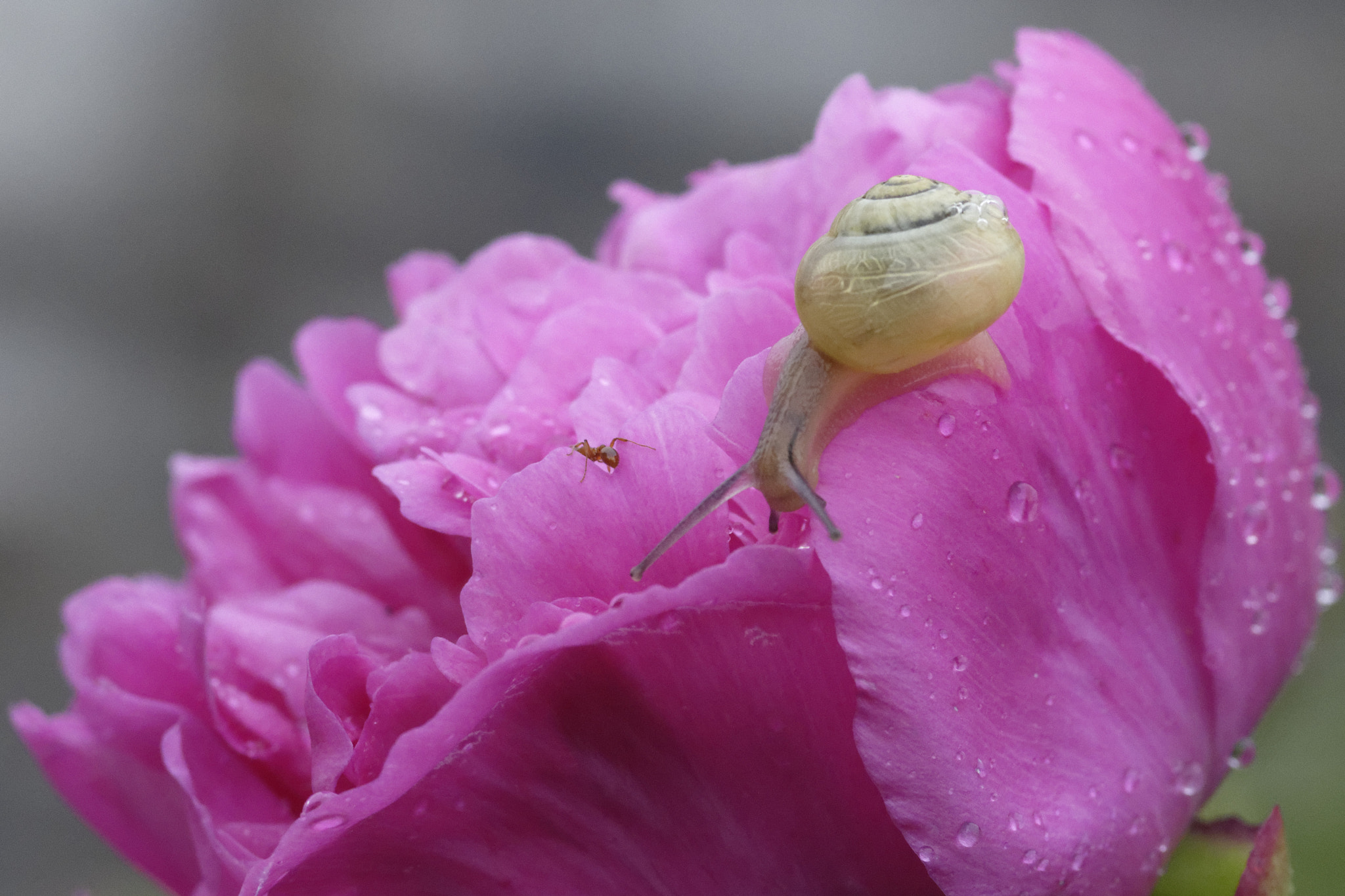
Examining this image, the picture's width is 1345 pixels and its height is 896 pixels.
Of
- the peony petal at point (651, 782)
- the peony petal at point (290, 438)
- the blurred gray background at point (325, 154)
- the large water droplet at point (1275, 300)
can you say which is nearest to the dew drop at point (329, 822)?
the peony petal at point (651, 782)

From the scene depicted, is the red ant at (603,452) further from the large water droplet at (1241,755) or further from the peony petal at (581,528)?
the large water droplet at (1241,755)

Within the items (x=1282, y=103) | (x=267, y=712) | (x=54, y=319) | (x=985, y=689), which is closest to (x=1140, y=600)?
(x=985, y=689)

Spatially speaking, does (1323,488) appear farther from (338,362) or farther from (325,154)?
(325,154)

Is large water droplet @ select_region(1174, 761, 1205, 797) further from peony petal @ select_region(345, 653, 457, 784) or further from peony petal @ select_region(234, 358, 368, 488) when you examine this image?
peony petal @ select_region(234, 358, 368, 488)

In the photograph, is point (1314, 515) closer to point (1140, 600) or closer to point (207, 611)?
point (1140, 600)

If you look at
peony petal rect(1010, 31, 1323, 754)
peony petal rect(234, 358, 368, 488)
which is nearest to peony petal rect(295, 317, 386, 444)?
peony petal rect(234, 358, 368, 488)

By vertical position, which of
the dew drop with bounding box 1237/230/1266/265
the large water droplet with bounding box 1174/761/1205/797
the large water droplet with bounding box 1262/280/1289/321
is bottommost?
the large water droplet with bounding box 1174/761/1205/797
